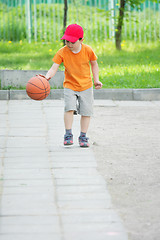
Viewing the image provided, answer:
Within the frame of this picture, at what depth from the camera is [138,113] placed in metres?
8.91

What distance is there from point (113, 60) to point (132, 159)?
828 cm

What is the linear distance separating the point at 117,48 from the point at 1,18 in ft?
16.6

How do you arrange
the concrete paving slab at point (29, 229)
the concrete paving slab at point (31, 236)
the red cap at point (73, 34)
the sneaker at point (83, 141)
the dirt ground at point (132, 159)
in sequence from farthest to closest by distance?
the sneaker at point (83, 141) → the red cap at point (73, 34) → the dirt ground at point (132, 159) → the concrete paving slab at point (29, 229) → the concrete paving slab at point (31, 236)

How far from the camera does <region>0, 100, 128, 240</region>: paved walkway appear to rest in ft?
12.6

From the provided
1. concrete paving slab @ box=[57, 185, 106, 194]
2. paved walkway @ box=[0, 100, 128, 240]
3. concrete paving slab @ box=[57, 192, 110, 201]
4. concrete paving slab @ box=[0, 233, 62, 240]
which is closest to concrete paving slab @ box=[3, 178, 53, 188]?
paved walkway @ box=[0, 100, 128, 240]

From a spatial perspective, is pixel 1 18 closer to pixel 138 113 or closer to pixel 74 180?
pixel 138 113

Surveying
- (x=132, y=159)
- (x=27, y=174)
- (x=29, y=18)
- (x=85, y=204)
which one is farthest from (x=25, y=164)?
(x=29, y=18)

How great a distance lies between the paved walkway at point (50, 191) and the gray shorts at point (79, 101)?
45cm

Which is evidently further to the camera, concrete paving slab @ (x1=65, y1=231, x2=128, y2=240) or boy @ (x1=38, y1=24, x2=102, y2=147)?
boy @ (x1=38, y1=24, x2=102, y2=147)

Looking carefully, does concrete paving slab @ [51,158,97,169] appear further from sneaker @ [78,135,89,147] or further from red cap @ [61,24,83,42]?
red cap @ [61,24,83,42]

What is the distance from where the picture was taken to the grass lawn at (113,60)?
36.8ft

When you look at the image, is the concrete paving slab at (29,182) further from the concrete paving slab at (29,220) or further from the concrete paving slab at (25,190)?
the concrete paving slab at (29,220)

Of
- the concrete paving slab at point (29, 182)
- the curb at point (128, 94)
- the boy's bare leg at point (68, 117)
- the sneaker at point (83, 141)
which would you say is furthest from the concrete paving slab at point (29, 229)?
the curb at point (128, 94)

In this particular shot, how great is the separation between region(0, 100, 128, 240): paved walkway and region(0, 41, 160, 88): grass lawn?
380 centimetres
